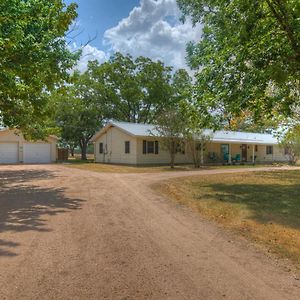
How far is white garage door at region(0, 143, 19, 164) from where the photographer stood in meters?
33.5

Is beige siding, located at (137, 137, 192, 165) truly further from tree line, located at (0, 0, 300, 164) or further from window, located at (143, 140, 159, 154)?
tree line, located at (0, 0, 300, 164)

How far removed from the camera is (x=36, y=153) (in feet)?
115

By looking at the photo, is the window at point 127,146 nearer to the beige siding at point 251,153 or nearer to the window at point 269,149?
the beige siding at point 251,153

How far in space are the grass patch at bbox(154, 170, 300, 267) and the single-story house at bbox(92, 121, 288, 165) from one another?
47.7 feet

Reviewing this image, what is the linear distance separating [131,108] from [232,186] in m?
35.4

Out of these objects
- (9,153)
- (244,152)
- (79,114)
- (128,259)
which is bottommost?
(128,259)

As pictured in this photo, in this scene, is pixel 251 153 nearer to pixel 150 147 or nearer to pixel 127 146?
pixel 150 147

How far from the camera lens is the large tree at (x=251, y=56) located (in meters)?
9.29

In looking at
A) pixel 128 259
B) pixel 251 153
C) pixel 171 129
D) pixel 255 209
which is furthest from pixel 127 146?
pixel 128 259

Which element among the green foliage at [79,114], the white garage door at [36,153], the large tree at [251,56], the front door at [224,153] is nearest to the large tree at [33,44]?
the large tree at [251,56]

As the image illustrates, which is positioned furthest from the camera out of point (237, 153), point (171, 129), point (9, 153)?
point (237, 153)

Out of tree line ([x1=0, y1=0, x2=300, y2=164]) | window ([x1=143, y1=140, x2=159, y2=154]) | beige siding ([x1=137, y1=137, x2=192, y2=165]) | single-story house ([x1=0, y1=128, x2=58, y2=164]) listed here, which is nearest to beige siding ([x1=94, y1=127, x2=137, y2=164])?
beige siding ([x1=137, y1=137, x2=192, y2=165])

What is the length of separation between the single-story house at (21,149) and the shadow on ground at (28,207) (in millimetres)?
21898

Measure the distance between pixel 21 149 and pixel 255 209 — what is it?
29.7 meters
